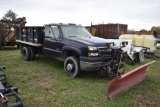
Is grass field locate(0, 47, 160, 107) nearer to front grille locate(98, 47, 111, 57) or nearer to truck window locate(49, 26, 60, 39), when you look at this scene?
front grille locate(98, 47, 111, 57)

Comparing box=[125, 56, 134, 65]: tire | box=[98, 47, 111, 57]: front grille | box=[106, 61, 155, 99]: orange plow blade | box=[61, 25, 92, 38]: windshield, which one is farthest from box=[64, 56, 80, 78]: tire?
box=[125, 56, 134, 65]: tire

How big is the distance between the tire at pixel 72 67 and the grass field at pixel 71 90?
0.18m

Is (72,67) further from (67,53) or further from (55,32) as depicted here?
(55,32)

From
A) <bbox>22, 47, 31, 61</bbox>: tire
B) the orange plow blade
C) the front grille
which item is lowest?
the orange plow blade

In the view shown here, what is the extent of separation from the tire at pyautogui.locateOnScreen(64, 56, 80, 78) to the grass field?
0.18m

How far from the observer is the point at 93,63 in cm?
580

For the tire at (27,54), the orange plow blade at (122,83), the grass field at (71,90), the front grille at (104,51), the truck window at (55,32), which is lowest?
the grass field at (71,90)

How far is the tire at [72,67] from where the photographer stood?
6.22 m

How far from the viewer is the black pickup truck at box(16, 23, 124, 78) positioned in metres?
5.89

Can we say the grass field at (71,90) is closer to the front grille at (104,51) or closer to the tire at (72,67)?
the tire at (72,67)

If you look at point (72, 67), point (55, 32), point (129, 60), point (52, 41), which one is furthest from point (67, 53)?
point (129, 60)

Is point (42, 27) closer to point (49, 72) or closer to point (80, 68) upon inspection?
point (49, 72)

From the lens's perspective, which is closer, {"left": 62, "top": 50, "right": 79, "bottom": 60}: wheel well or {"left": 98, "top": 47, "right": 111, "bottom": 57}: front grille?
{"left": 98, "top": 47, "right": 111, "bottom": 57}: front grille

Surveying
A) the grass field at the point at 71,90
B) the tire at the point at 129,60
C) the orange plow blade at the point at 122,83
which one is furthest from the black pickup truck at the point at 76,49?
the tire at the point at 129,60
